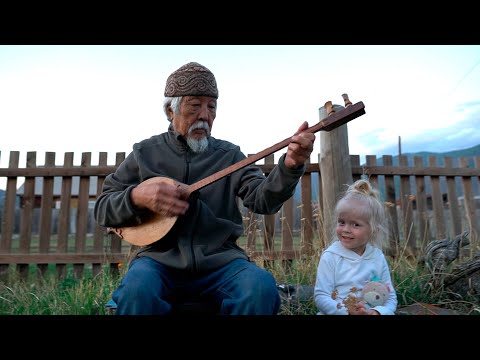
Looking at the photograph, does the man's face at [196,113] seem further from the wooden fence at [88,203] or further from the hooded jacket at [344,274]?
the wooden fence at [88,203]

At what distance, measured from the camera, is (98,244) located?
567 centimetres

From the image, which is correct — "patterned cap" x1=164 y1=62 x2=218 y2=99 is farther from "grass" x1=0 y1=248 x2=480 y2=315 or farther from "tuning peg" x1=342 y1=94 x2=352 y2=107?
"grass" x1=0 y1=248 x2=480 y2=315

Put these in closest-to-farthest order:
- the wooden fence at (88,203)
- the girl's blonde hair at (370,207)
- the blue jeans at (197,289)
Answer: the blue jeans at (197,289) → the girl's blonde hair at (370,207) → the wooden fence at (88,203)

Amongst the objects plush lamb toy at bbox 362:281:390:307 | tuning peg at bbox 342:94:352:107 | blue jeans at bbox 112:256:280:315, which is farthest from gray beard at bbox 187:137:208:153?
plush lamb toy at bbox 362:281:390:307

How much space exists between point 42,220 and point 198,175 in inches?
168

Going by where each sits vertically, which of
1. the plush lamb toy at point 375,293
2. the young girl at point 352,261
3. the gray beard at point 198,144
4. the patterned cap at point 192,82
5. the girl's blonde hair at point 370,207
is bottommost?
the plush lamb toy at point 375,293

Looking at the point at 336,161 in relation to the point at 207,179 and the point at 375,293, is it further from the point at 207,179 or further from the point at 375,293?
the point at 207,179

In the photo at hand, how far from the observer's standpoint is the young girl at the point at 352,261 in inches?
90.0

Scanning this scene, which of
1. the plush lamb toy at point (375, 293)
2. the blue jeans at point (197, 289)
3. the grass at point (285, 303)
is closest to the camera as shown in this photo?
the blue jeans at point (197, 289)

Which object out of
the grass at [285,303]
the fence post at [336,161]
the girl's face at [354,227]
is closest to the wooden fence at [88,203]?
the fence post at [336,161]

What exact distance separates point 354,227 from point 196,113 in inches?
40.3

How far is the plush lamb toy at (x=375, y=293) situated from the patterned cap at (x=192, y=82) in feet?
4.14

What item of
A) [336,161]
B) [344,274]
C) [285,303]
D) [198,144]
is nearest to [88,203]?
[336,161]

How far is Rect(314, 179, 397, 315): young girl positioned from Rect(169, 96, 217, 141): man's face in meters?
0.84
